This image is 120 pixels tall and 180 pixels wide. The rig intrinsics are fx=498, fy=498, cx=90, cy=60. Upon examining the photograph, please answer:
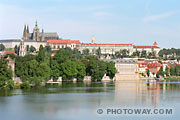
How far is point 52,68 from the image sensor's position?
85.2 metres

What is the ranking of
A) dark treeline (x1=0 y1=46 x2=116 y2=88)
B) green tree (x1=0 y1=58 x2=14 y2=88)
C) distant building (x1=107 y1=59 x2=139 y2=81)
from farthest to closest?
distant building (x1=107 y1=59 x2=139 y2=81) → dark treeline (x1=0 y1=46 x2=116 y2=88) → green tree (x1=0 y1=58 x2=14 y2=88)

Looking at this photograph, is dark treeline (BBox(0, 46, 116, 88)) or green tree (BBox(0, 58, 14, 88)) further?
dark treeline (BBox(0, 46, 116, 88))

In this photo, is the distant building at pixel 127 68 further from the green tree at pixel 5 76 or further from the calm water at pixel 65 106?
the calm water at pixel 65 106

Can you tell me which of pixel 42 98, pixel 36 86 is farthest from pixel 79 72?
pixel 42 98

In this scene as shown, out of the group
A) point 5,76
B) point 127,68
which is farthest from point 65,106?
point 127,68

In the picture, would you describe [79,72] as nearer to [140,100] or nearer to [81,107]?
[140,100]

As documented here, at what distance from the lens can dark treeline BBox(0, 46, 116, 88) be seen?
214 ft

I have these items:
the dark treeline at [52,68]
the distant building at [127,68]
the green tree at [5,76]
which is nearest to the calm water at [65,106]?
the green tree at [5,76]

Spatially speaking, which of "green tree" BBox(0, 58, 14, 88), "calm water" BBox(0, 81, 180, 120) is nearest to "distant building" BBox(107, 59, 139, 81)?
"green tree" BBox(0, 58, 14, 88)

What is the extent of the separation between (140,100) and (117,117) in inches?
499

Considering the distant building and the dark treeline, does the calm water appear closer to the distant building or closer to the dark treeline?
the dark treeline

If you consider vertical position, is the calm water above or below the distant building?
below

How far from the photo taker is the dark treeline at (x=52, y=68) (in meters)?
65.4

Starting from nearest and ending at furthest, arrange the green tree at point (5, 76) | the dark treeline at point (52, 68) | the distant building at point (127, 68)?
the green tree at point (5, 76) < the dark treeline at point (52, 68) < the distant building at point (127, 68)
